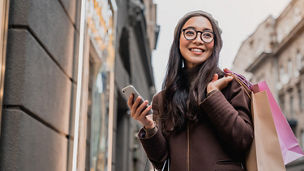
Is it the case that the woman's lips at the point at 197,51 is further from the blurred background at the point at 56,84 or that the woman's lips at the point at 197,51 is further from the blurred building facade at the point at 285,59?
the blurred building facade at the point at 285,59

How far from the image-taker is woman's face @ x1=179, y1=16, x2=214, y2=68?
237 centimetres

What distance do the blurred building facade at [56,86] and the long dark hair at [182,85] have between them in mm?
386

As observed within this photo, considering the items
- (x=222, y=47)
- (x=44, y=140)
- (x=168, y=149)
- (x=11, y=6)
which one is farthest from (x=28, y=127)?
(x=222, y=47)

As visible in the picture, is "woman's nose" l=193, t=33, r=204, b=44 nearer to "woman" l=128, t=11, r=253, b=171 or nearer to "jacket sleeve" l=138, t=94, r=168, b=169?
"woman" l=128, t=11, r=253, b=171

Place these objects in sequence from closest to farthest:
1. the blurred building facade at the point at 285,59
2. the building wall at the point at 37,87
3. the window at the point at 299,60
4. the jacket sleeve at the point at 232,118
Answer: the jacket sleeve at the point at 232,118 < the building wall at the point at 37,87 < the window at the point at 299,60 < the blurred building facade at the point at 285,59

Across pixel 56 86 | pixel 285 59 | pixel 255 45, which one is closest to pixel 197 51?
pixel 56 86

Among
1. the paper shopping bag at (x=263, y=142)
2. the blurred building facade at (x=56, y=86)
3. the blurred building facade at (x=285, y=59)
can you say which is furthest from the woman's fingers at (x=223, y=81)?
the blurred building facade at (x=285, y=59)

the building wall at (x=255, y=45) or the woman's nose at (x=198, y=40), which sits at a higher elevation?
the building wall at (x=255, y=45)

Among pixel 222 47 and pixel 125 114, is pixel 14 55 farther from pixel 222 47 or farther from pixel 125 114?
pixel 125 114

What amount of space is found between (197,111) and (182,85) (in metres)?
0.21

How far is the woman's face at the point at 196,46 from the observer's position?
237 centimetres

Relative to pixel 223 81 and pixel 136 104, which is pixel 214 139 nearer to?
pixel 223 81

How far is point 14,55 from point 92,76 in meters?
2.22

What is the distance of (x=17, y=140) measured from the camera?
295cm
